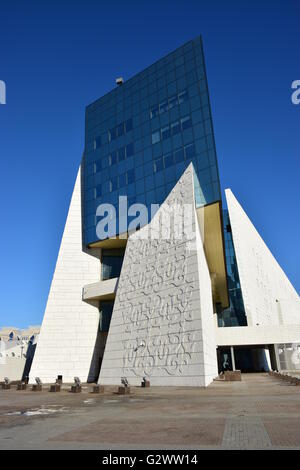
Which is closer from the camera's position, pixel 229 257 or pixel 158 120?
pixel 158 120

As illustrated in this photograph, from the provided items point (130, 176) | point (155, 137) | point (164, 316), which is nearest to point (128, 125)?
point (155, 137)

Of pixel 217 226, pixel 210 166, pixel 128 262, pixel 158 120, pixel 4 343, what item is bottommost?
pixel 4 343

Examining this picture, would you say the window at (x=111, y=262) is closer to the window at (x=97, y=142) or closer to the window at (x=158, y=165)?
the window at (x=158, y=165)

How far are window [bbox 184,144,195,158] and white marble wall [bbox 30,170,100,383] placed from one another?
17270 millimetres


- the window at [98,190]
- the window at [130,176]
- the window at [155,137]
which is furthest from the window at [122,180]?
the window at [155,137]

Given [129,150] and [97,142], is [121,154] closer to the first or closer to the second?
[129,150]

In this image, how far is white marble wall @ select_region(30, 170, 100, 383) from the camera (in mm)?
38562

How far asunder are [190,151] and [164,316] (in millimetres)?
17366
